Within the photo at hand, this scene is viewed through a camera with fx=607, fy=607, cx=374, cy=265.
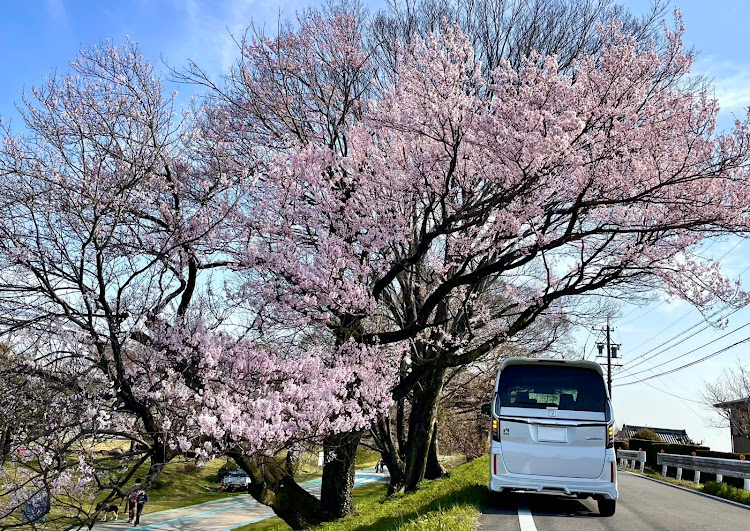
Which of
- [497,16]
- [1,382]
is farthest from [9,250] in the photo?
[497,16]

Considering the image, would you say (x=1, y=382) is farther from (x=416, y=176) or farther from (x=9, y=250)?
(x=416, y=176)

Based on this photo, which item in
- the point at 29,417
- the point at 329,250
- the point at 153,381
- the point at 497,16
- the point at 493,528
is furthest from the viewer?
the point at 497,16

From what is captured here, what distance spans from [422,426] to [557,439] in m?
9.68

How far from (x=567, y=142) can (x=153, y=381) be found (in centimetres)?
841

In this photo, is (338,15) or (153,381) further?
(338,15)

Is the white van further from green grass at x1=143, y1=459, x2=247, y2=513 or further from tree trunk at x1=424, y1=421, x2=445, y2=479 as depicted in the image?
green grass at x1=143, y1=459, x2=247, y2=513

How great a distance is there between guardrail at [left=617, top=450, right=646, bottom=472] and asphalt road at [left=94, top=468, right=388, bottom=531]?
1844cm

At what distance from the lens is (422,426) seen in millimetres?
17719

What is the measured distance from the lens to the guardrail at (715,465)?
13.2m

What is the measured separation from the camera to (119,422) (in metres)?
10.7

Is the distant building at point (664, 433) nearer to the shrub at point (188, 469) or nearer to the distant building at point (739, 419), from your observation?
the distant building at point (739, 419)

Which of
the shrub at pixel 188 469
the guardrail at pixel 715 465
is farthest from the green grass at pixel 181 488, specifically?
the guardrail at pixel 715 465

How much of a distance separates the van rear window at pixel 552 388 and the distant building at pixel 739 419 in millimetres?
41395

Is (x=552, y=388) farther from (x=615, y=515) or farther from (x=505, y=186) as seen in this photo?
(x=505, y=186)
